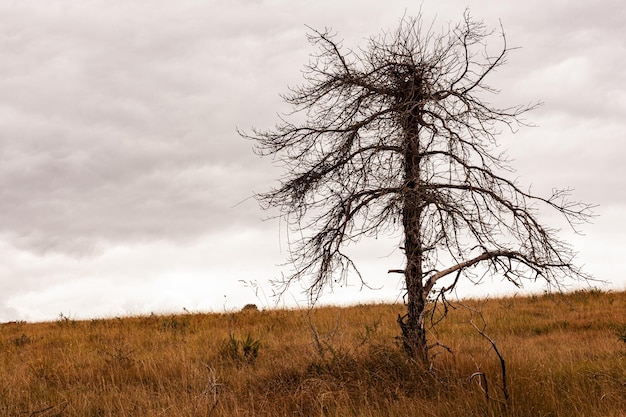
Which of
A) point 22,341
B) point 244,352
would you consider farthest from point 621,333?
point 22,341

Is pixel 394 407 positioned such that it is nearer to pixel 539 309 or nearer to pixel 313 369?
pixel 313 369

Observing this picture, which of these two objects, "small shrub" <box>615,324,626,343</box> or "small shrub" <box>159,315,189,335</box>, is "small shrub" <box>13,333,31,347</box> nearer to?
"small shrub" <box>159,315,189,335</box>

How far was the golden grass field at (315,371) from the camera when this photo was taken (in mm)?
5586

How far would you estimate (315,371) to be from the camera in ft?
22.2

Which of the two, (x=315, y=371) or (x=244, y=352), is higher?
(x=244, y=352)

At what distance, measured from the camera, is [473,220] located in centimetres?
672

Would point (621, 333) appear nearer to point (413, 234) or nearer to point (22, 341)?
point (413, 234)

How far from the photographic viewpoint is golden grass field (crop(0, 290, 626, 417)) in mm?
5586

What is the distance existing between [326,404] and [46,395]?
401 cm

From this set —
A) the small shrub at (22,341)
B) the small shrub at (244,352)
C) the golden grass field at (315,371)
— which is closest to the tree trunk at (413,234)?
the golden grass field at (315,371)

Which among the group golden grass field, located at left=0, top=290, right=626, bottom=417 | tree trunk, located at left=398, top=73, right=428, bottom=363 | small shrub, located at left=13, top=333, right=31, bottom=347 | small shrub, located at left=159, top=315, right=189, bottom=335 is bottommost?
golden grass field, located at left=0, top=290, right=626, bottom=417

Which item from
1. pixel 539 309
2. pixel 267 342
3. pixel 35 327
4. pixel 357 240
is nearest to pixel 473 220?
pixel 357 240

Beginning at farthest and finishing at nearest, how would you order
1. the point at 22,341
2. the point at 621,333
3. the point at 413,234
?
1. the point at 22,341
2. the point at 621,333
3. the point at 413,234

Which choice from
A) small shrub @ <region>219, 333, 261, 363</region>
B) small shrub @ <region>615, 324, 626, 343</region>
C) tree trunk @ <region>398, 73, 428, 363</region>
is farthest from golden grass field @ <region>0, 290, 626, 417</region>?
tree trunk @ <region>398, 73, 428, 363</region>
